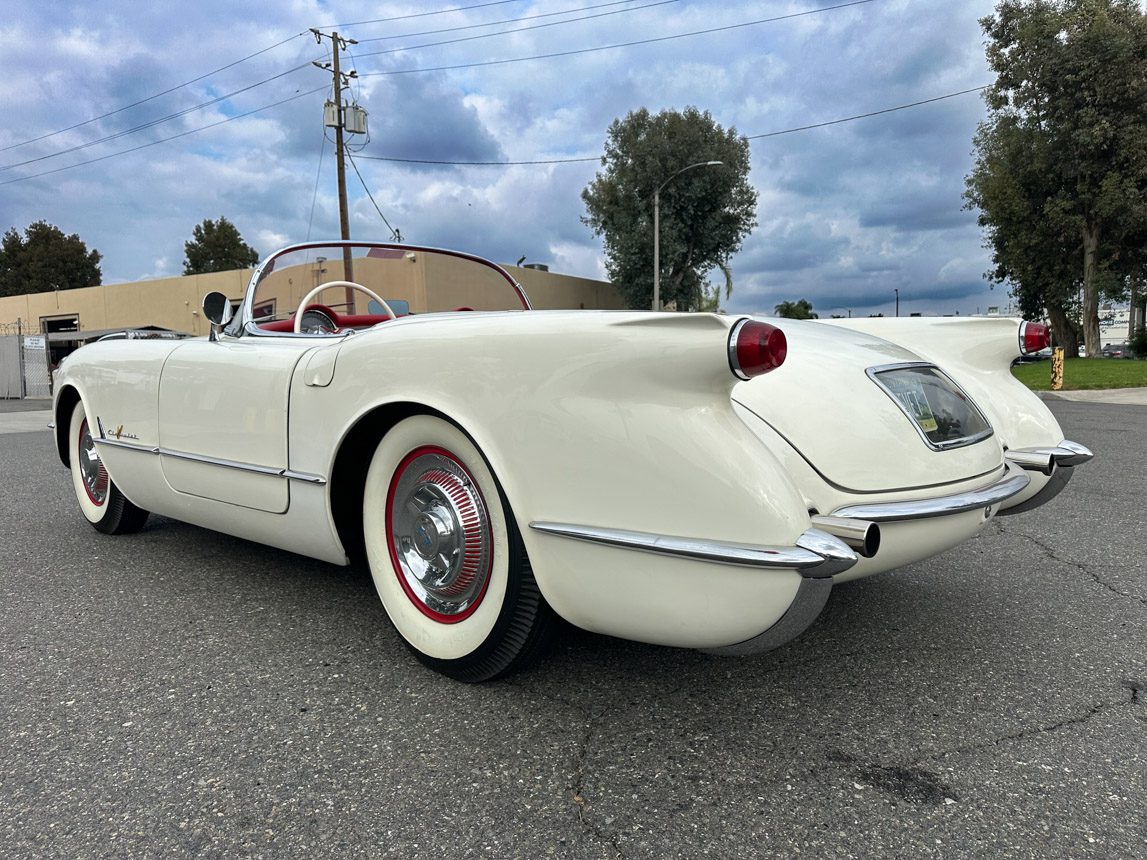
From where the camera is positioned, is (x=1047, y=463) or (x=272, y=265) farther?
(x=272, y=265)

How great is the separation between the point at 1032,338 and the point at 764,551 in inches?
80.8

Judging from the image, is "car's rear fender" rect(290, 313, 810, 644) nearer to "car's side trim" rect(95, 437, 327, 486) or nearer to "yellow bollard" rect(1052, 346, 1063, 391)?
"car's side trim" rect(95, 437, 327, 486)

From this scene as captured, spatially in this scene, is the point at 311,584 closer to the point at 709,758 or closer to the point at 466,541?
the point at 466,541

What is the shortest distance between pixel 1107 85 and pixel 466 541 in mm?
27780

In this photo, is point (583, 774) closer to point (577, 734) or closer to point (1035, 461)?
point (577, 734)

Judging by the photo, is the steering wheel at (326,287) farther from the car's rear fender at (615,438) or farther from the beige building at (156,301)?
the beige building at (156,301)

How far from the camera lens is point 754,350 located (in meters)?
1.66

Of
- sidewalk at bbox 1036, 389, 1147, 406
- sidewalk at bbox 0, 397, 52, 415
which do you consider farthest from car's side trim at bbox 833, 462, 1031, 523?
sidewalk at bbox 0, 397, 52, 415

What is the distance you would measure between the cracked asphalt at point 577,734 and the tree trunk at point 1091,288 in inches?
1044

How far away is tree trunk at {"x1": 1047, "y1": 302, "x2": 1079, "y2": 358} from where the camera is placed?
30594 mm

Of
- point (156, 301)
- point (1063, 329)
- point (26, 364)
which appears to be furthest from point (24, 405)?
point (1063, 329)

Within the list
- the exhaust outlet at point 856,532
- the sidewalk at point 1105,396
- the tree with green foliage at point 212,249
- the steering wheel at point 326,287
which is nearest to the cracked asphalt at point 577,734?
the exhaust outlet at point 856,532

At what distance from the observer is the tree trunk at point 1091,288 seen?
24656 mm

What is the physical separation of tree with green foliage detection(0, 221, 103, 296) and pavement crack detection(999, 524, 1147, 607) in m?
61.8
